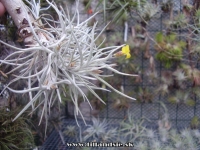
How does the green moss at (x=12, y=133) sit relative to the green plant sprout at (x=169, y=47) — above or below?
below

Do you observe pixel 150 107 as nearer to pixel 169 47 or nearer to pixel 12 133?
pixel 169 47

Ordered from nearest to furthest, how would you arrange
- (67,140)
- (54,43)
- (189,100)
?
(54,43), (67,140), (189,100)

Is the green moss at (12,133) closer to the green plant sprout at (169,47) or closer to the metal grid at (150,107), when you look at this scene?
the metal grid at (150,107)

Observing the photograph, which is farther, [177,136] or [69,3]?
[69,3]

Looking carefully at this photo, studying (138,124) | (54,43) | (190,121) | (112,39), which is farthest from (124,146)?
(54,43)

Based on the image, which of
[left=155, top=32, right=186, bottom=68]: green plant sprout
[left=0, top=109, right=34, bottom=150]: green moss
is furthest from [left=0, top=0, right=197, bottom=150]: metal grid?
[left=0, top=109, right=34, bottom=150]: green moss

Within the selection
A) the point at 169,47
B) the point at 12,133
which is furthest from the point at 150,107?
the point at 12,133

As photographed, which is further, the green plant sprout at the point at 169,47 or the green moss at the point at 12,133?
the green plant sprout at the point at 169,47

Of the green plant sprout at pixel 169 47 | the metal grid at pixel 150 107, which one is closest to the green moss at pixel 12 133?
the metal grid at pixel 150 107

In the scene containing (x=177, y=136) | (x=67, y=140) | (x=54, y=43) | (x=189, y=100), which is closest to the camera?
(x=54, y=43)

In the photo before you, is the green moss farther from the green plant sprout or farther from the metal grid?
the green plant sprout

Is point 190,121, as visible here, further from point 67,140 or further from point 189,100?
point 67,140
